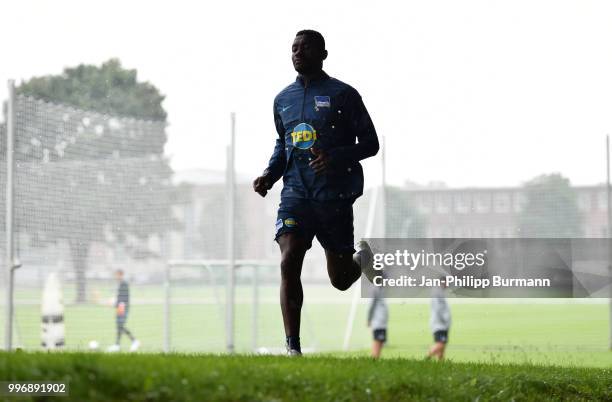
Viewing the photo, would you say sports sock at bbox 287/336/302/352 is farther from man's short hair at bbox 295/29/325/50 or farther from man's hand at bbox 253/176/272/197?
man's short hair at bbox 295/29/325/50

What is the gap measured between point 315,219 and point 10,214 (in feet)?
23.8

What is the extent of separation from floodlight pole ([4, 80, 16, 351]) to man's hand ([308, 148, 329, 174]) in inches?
287

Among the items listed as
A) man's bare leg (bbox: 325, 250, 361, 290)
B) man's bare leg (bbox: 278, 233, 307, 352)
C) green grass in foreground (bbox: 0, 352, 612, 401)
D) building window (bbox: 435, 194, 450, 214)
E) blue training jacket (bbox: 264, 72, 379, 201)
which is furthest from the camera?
building window (bbox: 435, 194, 450, 214)

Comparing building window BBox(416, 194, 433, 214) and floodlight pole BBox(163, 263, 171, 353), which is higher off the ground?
building window BBox(416, 194, 433, 214)

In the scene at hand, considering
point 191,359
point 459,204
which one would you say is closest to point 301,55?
point 191,359

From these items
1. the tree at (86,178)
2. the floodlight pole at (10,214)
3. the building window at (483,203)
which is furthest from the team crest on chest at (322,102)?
the building window at (483,203)

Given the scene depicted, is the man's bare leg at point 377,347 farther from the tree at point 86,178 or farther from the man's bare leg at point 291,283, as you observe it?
the man's bare leg at point 291,283

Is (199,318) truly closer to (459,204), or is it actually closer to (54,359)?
(459,204)

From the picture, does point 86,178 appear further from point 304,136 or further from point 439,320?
point 304,136

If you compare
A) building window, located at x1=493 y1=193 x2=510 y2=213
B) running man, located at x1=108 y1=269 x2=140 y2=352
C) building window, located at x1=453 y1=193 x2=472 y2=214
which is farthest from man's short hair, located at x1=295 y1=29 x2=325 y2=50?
building window, located at x1=493 y1=193 x2=510 y2=213

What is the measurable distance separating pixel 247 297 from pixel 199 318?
0.80 meters

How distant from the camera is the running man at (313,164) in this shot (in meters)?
8.56

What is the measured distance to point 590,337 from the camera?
61.2ft

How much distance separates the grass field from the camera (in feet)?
57.2
